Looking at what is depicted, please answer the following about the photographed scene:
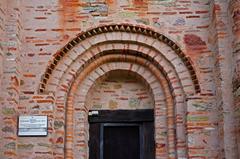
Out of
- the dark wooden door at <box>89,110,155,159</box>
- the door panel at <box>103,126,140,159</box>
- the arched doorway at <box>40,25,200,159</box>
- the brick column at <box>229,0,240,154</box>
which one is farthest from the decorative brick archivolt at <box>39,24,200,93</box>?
the door panel at <box>103,126,140,159</box>

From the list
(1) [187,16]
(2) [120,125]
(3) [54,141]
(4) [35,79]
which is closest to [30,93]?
(4) [35,79]

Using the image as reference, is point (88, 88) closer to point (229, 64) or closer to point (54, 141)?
point (54, 141)

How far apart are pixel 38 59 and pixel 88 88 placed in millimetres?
943

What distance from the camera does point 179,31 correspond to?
8664 mm

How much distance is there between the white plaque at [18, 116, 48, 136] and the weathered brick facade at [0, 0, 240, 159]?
77mm

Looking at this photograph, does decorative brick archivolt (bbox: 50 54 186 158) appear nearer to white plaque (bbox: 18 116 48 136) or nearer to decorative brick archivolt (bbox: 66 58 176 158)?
decorative brick archivolt (bbox: 66 58 176 158)

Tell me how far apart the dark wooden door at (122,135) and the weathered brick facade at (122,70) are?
164 mm

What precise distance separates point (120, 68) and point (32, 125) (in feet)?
5.78

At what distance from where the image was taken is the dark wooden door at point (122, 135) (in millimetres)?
8617

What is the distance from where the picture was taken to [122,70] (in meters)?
8.81

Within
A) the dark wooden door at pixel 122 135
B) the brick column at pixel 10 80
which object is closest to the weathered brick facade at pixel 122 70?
the brick column at pixel 10 80

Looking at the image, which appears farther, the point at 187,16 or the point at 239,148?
the point at 187,16

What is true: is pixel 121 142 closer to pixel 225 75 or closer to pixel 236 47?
pixel 225 75

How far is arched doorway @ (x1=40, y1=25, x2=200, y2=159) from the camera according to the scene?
27.4 ft
